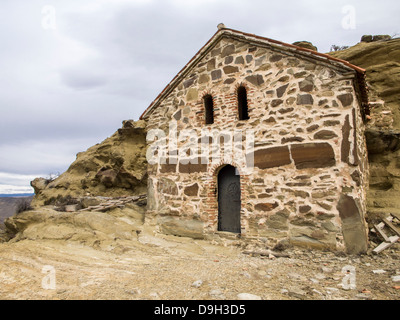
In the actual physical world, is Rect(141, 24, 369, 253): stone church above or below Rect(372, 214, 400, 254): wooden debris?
above

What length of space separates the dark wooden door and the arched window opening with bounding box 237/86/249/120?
5.20 ft

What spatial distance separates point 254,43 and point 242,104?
1729 millimetres

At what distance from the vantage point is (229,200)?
776 cm

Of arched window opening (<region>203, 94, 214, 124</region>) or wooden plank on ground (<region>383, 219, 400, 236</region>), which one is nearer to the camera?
wooden plank on ground (<region>383, 219, 400, 236</region>)

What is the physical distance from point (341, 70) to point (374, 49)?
24.9ft

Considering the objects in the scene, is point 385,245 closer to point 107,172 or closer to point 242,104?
point 242,104

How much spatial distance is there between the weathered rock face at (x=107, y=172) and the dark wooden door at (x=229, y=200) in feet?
22.8

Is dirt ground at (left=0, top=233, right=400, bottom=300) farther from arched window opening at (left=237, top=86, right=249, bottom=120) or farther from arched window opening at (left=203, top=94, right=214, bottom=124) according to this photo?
arched window opening at (left=203, top=94, right=214, bottom=124)

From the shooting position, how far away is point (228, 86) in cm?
788

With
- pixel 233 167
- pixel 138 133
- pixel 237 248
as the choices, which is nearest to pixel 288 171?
pixel 233 167

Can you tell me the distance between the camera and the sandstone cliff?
8539mm

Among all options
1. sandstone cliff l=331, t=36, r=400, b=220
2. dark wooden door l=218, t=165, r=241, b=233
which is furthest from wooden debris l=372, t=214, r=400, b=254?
dark wooden door l=218, t=165, r=241, b=233

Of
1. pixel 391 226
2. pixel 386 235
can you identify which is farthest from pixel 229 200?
pixel 391 226

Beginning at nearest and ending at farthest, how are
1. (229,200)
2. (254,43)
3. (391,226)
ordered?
1. (391,226)
2. (254,43)
3. (229,200)
